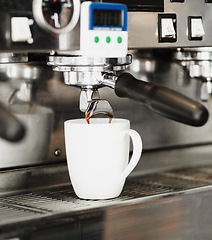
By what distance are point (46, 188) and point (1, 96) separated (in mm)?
190

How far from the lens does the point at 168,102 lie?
812mm

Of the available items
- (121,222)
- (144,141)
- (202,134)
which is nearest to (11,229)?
(121,222)

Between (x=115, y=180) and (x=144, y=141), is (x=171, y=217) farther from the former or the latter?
(x=144, y=141)

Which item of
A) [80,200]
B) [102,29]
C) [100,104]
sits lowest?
[80,200]

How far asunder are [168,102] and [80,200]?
25cm

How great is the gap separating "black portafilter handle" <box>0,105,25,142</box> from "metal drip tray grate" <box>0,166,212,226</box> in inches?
7.0

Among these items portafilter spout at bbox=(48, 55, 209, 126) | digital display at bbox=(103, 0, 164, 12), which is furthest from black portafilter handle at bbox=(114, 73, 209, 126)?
digital display at bbox=(103, 0, 164, 12)

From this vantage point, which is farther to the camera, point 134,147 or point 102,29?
point 134,147

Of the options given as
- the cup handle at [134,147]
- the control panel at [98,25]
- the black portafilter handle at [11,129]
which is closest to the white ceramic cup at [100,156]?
the cup handle at [134,147]

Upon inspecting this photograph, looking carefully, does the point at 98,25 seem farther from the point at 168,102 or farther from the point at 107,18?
the point at 168,102

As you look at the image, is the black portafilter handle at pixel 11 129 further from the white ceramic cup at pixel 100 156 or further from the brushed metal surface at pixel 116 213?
the white ceramic cup at pixel 100 156

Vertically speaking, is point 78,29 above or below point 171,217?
above

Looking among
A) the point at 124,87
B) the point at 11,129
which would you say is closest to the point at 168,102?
the point at 124,87

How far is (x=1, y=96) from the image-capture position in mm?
993
